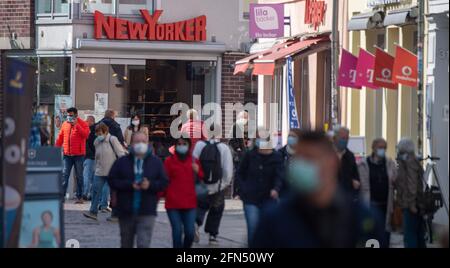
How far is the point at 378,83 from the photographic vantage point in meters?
19.0

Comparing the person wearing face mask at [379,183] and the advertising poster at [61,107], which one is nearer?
the person wearing face mask at [379,183]

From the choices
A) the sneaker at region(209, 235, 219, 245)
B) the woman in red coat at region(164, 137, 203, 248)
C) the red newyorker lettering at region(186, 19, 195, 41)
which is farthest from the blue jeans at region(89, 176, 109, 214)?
the red newyorker lettering at region(186, 19, 195, 41)

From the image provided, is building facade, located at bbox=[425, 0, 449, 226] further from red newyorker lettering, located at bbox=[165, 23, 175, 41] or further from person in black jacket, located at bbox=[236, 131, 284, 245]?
red newyorker lettering, located at bbox=[165, 23, 175, 41]

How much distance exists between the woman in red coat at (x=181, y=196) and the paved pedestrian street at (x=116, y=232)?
2062 millimetres

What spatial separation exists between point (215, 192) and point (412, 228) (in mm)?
3416

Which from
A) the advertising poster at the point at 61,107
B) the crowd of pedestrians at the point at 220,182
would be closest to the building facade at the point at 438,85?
the crowd of pedestrians at the point at 220,182

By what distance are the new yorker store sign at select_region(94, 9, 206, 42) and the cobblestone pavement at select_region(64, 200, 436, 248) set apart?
854 centimetres

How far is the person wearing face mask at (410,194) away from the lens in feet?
49.3

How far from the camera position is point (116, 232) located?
19141 millimetres

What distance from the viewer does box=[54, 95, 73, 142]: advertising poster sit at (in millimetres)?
30125

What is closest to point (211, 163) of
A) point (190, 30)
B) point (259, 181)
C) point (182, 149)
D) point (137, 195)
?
point (259, 181)

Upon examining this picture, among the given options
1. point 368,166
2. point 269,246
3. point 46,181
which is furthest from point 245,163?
point 269,246

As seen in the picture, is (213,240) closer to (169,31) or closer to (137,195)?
(137,195)

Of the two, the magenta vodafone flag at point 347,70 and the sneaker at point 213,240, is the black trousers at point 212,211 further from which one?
the magenta vodafone flag at point 347,70
